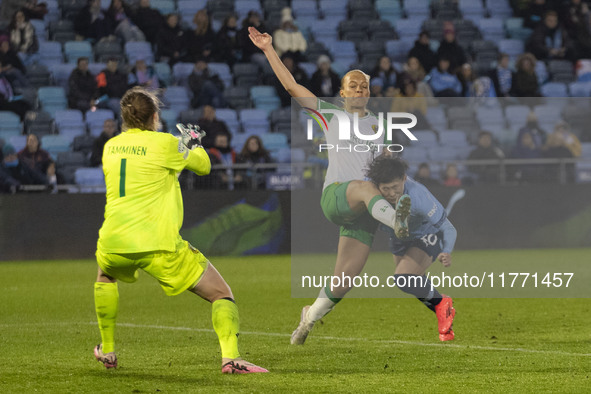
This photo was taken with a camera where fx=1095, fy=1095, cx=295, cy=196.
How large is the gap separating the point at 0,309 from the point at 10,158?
20.4ft

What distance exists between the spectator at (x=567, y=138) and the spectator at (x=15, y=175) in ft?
28.3

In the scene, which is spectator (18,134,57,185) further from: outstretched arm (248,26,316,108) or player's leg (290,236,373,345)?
A: outstretched arm (248,26,316,108)

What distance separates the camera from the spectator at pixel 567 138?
18.7 m

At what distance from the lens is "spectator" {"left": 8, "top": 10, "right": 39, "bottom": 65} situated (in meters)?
20.0

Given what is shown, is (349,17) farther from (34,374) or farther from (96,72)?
(34,374)

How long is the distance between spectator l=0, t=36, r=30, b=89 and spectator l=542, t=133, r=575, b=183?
364 inches

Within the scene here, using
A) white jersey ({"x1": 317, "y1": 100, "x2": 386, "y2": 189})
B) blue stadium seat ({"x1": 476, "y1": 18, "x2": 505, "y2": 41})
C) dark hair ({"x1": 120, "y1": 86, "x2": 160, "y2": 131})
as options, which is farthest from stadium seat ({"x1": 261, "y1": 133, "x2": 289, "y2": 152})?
dark hair ({"x1": 120, "y1": 86, "x2": 160, "y2": 131})

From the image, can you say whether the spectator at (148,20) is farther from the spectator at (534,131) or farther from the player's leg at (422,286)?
the player's leg at (422,286)

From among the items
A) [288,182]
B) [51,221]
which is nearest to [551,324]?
[288,182]

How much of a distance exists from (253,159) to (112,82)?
10.1 ft

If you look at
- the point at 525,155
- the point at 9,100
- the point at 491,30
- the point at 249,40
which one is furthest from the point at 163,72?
the point at 491,30

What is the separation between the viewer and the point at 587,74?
23.3 m

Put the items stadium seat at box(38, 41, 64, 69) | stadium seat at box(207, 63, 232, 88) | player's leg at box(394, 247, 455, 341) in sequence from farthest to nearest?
stadium seat at box(207, 63, 232, 88) → stadium seat at box(38, 41, 64, 69) → player's leg at box(394, 247, 455, 341)

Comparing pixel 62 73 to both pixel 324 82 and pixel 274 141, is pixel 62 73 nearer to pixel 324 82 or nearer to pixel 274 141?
pixel 274 141
